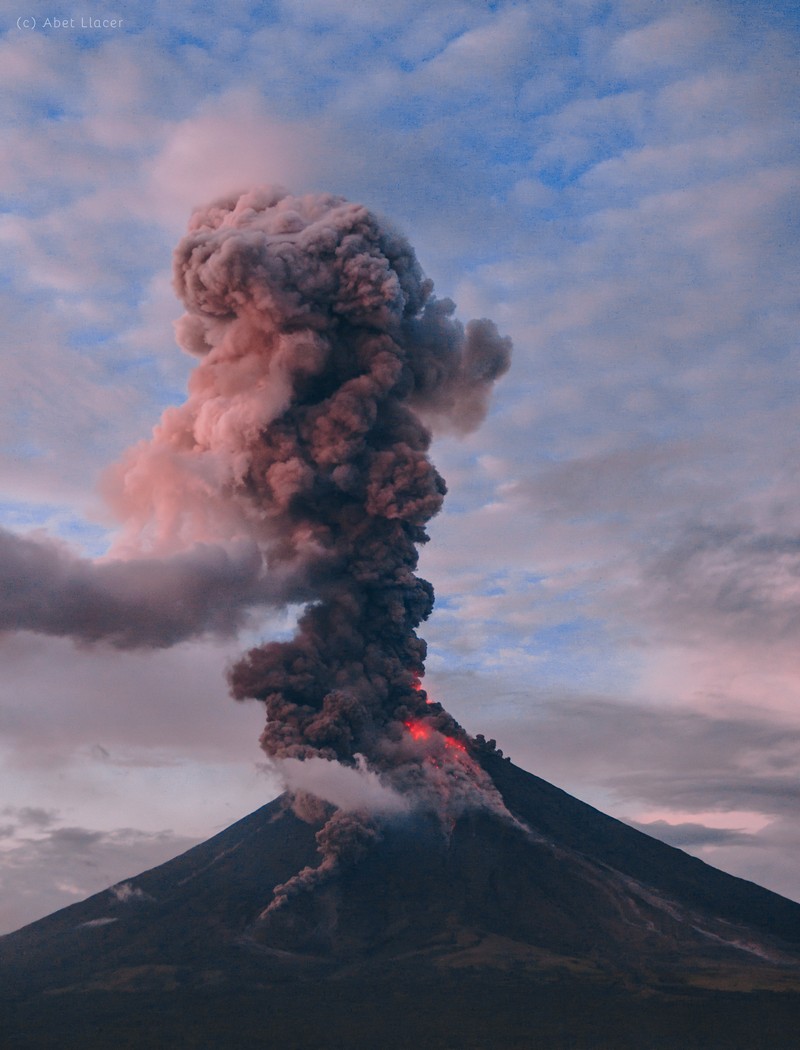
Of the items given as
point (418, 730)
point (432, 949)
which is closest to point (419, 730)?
point (418, 730)

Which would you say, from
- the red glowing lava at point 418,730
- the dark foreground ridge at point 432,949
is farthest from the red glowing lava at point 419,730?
the dark foreground ridge at point 432,949

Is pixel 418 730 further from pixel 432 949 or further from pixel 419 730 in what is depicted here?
pixel 432 949

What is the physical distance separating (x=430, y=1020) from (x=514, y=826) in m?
21.2

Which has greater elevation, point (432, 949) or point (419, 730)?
point (419, 730)

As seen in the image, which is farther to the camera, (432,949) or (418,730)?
(418,730)

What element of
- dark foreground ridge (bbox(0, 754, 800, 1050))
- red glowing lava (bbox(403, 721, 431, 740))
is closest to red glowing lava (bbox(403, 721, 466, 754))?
red glowing lava (bbox(403, 721, 431, 740))

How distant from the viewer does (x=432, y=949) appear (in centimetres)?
6600

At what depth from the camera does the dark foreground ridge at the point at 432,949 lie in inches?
2271

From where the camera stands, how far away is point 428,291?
73750 millimetres

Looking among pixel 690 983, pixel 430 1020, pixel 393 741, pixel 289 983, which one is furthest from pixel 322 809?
pixel 690 983

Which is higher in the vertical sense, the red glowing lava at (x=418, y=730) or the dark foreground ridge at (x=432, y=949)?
the red glowing lava at (x=418, y=730)

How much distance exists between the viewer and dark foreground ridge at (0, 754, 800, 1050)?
5769cm

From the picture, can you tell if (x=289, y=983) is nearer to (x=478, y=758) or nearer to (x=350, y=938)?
(x=350, y=938)

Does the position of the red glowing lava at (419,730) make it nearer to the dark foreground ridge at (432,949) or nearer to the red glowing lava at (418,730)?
the red glowing lava at (418,730)
